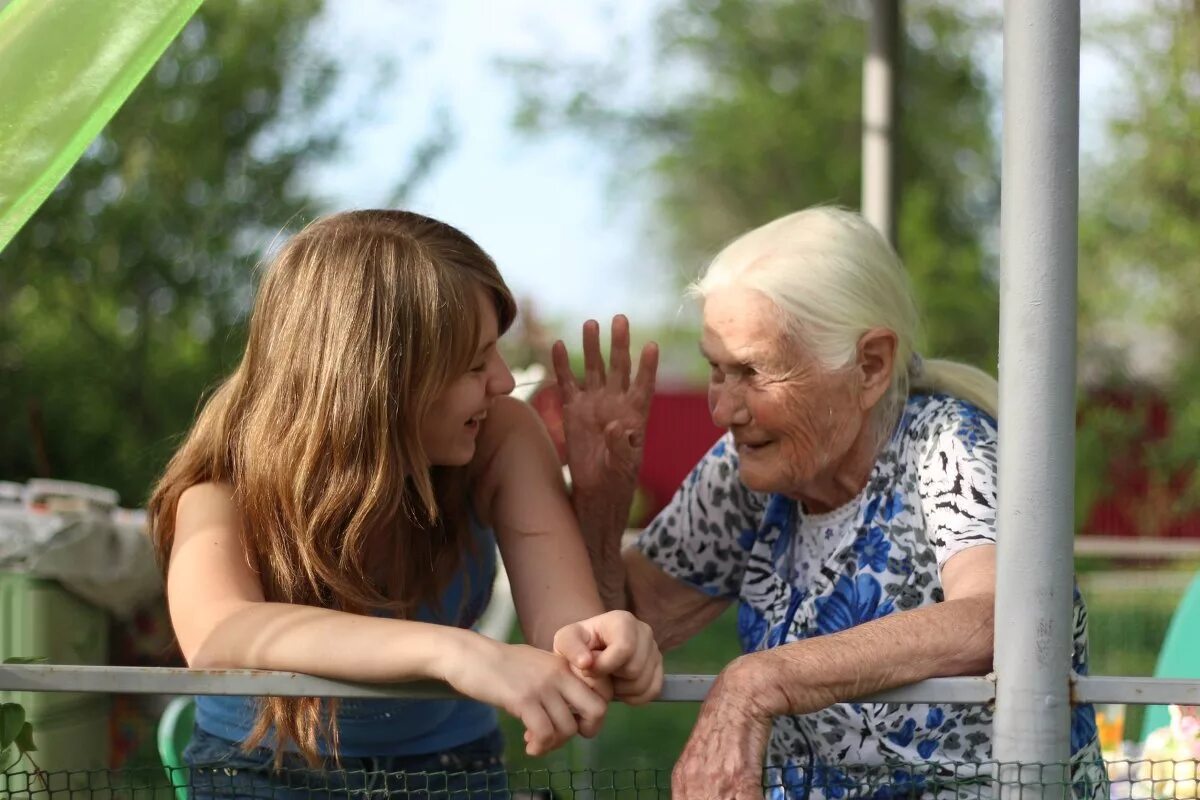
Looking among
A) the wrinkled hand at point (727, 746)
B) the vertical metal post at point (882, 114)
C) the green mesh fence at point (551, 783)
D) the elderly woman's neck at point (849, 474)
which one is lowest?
the green mesh fence at point (551, 783)

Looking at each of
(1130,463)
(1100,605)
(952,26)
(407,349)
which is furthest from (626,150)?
(407,349)

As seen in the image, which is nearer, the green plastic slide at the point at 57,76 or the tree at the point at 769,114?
the green plastic slide at the point at 57,76

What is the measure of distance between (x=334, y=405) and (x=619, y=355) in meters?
0.72

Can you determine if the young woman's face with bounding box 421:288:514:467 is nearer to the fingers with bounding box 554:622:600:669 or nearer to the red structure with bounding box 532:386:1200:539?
the fingers with bounding box 554:622:600:669

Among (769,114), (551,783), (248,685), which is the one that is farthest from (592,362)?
(769,114)

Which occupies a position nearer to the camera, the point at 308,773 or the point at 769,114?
the point at 308,773

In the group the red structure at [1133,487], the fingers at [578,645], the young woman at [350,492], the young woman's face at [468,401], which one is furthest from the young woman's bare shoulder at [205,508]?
the red structure at [1133,487]

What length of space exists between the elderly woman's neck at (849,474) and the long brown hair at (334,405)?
76cm

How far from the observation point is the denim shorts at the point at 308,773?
2.24 meters

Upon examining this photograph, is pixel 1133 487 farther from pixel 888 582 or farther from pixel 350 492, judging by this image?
pixel 350 492

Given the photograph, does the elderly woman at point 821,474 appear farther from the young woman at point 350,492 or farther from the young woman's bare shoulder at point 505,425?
the young woman at point 350,492

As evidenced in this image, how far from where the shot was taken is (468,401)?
7.45ft

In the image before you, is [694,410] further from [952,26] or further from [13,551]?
[13,551]

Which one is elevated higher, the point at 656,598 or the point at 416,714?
the point at 656,598
